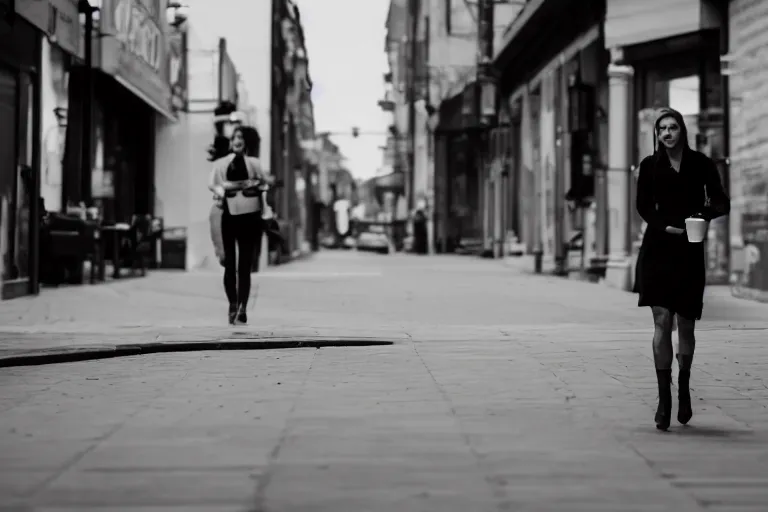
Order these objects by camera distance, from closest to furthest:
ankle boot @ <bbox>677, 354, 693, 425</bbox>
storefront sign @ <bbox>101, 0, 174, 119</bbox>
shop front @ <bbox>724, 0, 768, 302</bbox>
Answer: ankle boot @ <bbox>677, 354, 693, 425</bbox> < shop front @ <bbox>724, 0, 768, 302</bbox> < storefront sign @ <bbox>101, 0, 174, 119</bbox>

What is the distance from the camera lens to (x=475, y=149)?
56531 millimetres

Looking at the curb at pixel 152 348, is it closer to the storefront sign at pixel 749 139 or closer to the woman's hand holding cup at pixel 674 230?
the woman's hand holding cup at pixel 674 230

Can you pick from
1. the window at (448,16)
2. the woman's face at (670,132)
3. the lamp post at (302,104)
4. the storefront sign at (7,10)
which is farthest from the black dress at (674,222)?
the window at (448,16)

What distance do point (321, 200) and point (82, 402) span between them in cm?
8820

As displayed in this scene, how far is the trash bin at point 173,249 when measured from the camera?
1161 inches

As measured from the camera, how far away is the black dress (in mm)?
6816

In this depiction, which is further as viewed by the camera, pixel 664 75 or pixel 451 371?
pixel 664 75

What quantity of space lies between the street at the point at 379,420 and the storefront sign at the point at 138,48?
837 cm

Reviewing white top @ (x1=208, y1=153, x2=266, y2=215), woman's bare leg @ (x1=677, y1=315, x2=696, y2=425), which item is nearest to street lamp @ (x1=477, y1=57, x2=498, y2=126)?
white top @ (x1=208, y1=153, x2=266, y2=215)

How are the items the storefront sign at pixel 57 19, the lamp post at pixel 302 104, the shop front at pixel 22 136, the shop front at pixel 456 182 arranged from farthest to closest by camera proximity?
1. the shop front at pixel 456 182
2. the lamp post at pixel 302 104
3. the storefront sign at pixel 57 19
4. the shop front at pixel 22 136

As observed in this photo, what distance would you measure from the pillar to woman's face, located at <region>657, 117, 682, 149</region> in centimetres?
1594

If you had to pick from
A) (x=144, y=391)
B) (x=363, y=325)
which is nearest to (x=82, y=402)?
(x=144, y=391)

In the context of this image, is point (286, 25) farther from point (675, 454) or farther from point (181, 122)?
point (675, 454)

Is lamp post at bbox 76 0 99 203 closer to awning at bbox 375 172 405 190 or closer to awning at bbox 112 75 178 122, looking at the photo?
awning at bbox 112 75 178 122
